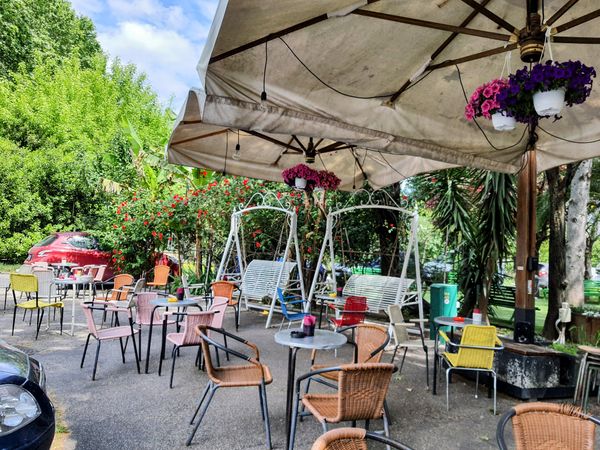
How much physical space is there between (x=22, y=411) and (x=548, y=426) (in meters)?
2.85

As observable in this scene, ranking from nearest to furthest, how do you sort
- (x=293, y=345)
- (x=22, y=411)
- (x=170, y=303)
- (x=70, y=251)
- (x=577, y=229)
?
1. (x=22, y=411)
2. (x=293, y=345)
3. (x=170, y=303)
4. (x=577, y=229)
5. (x=70, y=251)

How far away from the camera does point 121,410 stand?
12.4 feet

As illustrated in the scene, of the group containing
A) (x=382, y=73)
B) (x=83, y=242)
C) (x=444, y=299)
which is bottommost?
(x=444, y=299)

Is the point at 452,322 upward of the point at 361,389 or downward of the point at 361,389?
upward

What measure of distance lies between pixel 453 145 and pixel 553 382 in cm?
284

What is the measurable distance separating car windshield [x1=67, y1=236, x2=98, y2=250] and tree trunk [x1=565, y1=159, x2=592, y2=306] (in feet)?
39.3

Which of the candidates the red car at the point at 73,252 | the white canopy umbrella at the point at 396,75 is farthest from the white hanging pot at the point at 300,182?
the red car at the point at 73,252

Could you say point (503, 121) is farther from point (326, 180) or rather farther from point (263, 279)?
point (263, 279)

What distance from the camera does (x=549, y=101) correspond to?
2896mm

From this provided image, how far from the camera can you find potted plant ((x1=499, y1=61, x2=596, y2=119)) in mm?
2850

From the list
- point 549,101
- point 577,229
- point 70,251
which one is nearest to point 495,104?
point 549,101

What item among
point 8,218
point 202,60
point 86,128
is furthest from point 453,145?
point 86,128

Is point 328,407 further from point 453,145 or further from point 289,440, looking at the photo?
point 453,145

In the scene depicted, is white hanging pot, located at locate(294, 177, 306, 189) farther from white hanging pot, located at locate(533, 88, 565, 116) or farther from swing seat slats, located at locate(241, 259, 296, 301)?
white hanging pot, located at locate(533, 88, 565, 116)
